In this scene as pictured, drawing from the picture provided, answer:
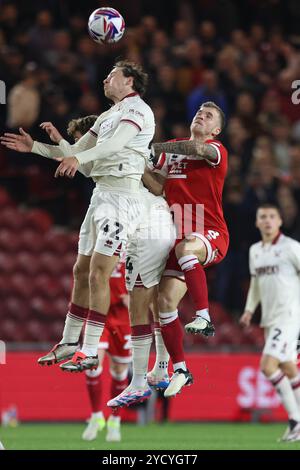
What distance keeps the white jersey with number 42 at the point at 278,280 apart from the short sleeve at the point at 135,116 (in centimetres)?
422

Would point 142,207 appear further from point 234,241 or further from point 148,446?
point 234,241

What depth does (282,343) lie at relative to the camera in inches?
Result: 509

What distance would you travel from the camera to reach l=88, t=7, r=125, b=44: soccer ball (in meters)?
9.39

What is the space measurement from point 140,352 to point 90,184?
→ 18.7 ft

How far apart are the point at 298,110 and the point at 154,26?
253cm

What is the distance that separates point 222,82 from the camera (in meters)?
17.1

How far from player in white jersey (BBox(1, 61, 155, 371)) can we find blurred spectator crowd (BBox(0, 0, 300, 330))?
199 inches

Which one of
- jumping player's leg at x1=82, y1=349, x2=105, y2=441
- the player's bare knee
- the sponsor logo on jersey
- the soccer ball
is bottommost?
jumping player's leg at x1=82, y1=349, x2=105, y2=441

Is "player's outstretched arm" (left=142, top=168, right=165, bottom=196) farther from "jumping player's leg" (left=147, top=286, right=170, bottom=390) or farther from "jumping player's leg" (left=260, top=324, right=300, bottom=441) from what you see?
"jumping player's leg" (left=260, top=324, right=300, bottom=441)

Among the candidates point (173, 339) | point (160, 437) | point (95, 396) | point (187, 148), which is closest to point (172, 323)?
point (173, 339)

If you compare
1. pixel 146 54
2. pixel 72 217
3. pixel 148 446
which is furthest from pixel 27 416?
pixel 146 54

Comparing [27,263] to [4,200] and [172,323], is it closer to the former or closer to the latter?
[4,200]

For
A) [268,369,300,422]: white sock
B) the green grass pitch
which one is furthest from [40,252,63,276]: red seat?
[268,369,300,422]: white sock

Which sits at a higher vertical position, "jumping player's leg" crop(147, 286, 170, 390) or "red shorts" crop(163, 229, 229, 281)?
"red shorts" crop(163, 229, 229, 281)
